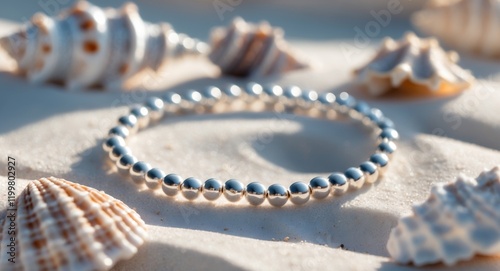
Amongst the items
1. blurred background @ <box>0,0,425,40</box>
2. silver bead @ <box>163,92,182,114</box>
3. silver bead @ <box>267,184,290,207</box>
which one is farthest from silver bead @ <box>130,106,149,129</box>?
blurred background @ <box>0,0,425,40</box>

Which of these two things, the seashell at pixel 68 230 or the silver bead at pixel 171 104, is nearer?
the seashell at pixel 68 230

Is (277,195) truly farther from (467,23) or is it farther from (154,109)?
(467,23)

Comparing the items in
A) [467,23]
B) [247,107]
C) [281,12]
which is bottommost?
[281,12]

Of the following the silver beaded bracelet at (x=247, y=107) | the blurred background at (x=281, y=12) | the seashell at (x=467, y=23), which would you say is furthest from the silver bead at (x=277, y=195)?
the blurred background at (x=281, y=12)

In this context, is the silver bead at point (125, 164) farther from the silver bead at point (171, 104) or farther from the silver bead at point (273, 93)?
the silver bead at point (273, 93)

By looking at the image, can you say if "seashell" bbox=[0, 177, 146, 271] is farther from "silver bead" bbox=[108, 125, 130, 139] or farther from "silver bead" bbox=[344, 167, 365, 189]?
"silver bead" bbox=[344, 167, 365, 189]

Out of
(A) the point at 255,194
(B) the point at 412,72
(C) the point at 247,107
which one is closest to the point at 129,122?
(C) the point at 247,107
